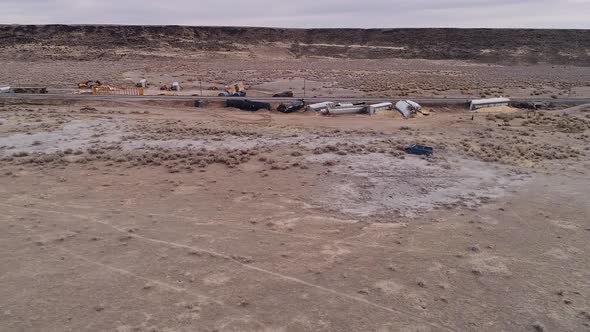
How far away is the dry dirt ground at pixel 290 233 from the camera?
29.4 ft

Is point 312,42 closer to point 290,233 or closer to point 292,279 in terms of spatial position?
point 290,233

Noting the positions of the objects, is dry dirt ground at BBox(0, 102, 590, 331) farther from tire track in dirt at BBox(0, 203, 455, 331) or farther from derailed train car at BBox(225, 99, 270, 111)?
derailed train car at BBox(225, 99, 270, 111)

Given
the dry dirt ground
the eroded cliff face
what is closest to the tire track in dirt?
the dry dirt ground

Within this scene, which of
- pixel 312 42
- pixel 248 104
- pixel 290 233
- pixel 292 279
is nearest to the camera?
pixel 292 279

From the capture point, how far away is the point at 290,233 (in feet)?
40.8

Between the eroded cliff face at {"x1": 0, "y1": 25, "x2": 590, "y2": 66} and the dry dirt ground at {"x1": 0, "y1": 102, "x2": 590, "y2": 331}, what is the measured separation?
66.3 meters

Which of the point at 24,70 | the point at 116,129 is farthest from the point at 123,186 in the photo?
the point at 24,70

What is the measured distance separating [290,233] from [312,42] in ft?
299

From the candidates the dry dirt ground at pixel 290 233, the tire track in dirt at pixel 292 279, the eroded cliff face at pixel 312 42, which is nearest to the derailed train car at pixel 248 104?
the dry dirt ground at pixel 290 233

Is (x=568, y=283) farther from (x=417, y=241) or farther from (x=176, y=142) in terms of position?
(x=176, y=142)

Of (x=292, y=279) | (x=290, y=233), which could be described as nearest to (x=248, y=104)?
(x=290, y=233)

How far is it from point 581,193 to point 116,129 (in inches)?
878

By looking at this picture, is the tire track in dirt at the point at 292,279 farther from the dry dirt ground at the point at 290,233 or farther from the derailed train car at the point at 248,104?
the derailed train car at the point at 248,104

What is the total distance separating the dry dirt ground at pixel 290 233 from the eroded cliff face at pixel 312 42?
66.3 metres
